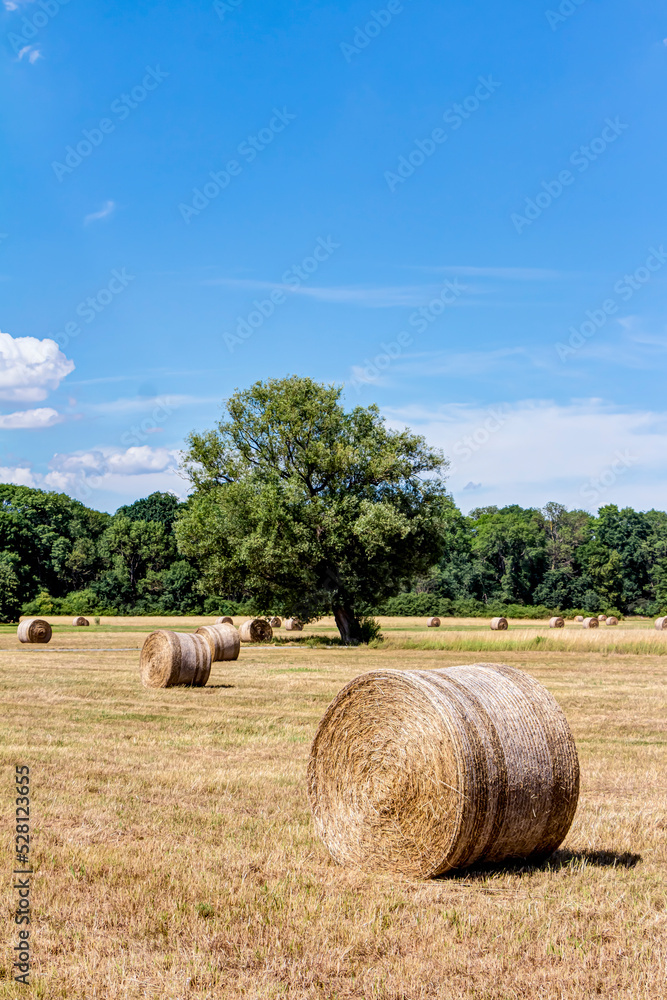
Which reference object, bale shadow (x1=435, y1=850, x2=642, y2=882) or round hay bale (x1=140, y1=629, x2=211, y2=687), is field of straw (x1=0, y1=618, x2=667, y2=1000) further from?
round hay bale (x1=140, y1=629, x2=211, y2=687)

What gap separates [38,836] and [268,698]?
33.3ft

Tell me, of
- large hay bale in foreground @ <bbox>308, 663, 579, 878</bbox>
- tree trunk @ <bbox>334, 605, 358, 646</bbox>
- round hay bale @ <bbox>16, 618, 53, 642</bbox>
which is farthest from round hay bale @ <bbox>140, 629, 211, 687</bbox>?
round hay bale @ <bbox>16, 618, 53, 642</bbox>

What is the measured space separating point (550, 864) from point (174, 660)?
43.8 feet

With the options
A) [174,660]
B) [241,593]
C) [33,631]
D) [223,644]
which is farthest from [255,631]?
[241,593]

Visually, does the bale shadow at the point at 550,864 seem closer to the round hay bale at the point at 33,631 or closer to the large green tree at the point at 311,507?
the large green tree at the point at 311,507

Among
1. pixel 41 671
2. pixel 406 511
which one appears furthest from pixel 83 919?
pixel 406 511

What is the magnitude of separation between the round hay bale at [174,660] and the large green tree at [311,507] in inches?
551

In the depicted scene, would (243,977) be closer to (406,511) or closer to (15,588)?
(406,511)

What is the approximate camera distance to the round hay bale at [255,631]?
38094 mm

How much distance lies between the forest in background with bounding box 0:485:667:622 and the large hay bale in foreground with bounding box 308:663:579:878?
62.5m

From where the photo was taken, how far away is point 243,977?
15.4 feet

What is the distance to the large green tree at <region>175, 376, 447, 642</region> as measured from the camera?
34.6 m

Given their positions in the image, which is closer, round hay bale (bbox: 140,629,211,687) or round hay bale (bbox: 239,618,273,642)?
round hay bale (bbox: 140,629,211,687)

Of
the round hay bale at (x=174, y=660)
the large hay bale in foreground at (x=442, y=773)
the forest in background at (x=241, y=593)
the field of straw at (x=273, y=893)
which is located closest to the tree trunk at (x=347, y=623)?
the round hay bale at (x=174, y=660)
